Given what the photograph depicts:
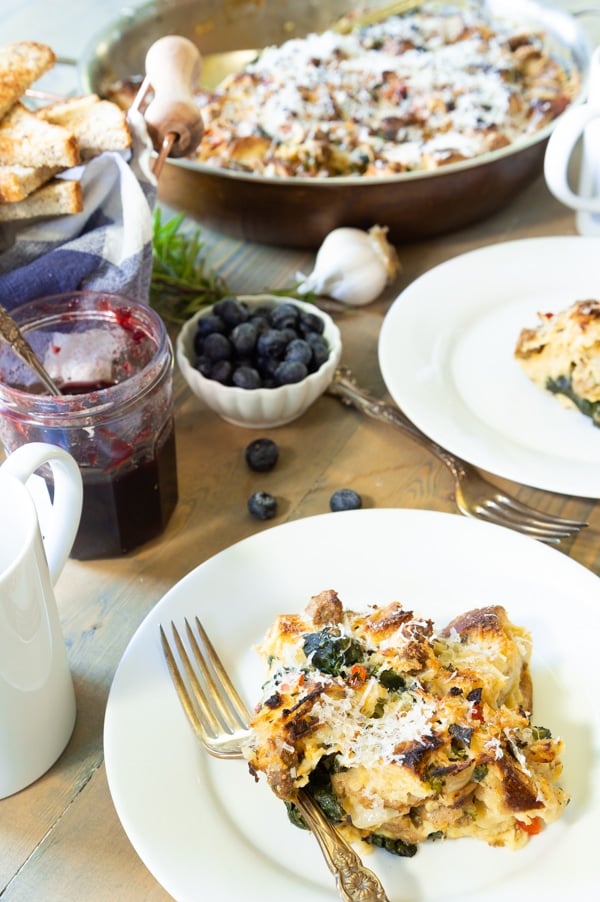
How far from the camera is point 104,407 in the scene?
153cm

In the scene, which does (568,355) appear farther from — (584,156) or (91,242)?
(91,242)

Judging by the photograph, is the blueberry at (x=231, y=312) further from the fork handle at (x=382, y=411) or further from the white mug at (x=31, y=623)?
the white mug at (x=31, y=623)

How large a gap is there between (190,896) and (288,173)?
1.84 meters

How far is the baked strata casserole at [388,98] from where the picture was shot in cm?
252

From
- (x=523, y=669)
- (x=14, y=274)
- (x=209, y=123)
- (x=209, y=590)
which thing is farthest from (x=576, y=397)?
(x=209, y=123)

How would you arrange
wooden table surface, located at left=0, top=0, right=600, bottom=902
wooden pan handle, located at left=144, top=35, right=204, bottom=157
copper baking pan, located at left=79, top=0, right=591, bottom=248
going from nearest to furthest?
wooden table surface, located at left=0, top=0, right=600, bottom=902 < wooden pan handle, located at left=144, top=35, right=204, bottom=157 < copper baking pan, located at left=79, top=0, right=591, bottom=248

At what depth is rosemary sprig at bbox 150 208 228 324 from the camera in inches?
90.0

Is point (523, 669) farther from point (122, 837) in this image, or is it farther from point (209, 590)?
point (122, 837)

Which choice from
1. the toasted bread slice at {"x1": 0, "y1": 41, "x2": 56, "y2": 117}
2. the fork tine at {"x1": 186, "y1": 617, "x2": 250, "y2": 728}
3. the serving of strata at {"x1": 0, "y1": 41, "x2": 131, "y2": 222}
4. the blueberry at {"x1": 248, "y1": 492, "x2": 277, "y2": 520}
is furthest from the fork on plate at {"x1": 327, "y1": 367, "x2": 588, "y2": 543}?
the toasted bread slice at {"x1": 0, "y1": 41, "x2": 56, "y2": 117}

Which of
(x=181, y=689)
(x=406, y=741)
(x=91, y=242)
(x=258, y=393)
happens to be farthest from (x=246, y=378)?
(x=406, y=741)

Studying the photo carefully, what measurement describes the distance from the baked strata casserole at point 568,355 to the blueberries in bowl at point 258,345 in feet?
1.42

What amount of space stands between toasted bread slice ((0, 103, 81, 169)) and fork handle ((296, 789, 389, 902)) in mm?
1294

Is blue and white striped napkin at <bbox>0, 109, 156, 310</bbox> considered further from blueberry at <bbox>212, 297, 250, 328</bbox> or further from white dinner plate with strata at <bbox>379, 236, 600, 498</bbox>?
white dinner plate with strata at <bbox>379, 236, 600, 498</bbox>

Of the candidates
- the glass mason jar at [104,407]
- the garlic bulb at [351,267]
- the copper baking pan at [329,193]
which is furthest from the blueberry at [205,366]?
the copper baking pan at [329,193]
